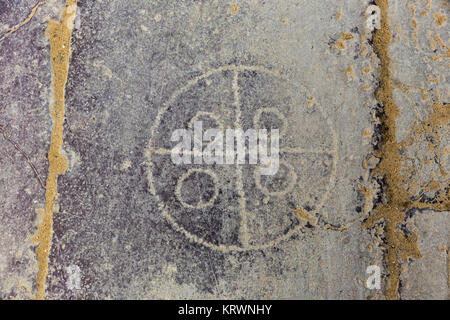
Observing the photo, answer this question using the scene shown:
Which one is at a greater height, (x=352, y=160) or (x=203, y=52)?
(x=203, y=52)

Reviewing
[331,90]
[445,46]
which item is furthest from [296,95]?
[445,46]

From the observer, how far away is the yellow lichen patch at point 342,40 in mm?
2305

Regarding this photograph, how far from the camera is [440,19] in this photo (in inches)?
90.7

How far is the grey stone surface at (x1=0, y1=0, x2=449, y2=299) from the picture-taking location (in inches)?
88.4

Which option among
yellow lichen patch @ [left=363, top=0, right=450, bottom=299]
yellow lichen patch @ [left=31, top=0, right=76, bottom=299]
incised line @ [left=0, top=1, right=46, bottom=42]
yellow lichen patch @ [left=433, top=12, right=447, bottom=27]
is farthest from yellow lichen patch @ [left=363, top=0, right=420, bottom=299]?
incised line @ [left=0, top=1, right=46, bottom=42]

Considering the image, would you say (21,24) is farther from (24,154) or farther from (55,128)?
(24,154)

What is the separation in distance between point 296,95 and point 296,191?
1.96 feet

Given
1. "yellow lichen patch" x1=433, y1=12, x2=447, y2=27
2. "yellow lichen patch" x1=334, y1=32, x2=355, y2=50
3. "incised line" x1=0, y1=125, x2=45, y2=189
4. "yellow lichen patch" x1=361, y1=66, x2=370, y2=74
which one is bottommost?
"incised line" x1=0, y1=125, x2=45, y2=189

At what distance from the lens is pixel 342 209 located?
88.8 inches

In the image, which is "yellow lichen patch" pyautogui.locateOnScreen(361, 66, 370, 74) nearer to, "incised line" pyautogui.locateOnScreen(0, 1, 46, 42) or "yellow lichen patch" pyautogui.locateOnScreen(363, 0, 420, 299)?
"yellow lichen patch" pyautogui.locateOnScreen(363, 0, 420, 299)

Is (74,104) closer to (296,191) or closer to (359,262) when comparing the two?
(296,191)

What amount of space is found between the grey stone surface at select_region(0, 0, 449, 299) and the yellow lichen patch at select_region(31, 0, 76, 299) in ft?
0.13
